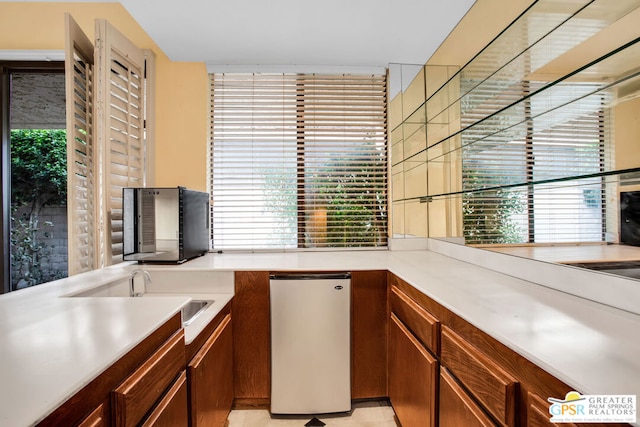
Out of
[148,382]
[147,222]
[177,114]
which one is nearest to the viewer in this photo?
[148,382]

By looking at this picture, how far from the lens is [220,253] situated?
227 cm

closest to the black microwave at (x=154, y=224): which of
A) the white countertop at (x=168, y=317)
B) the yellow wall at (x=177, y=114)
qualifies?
the white countertop at (x=168, y=317)

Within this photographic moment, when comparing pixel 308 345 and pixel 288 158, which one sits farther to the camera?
pixel 288 158

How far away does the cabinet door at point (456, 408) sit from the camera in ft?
2.65

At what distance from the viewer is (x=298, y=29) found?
1.84 metres

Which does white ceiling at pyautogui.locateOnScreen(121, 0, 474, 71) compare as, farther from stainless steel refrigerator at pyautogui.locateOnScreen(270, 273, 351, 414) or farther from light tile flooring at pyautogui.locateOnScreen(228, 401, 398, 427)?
light tile flooring at pyautogui.locateOnScreen(228, 401, 398, 427)

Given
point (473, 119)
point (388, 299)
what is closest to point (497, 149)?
point (473, 119)

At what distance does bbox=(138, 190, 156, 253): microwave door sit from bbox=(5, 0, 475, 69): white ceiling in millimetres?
1115

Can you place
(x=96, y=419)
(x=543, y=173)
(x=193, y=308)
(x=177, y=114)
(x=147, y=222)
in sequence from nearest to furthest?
(x=96, y=419)
(x=543, y=173)
(x=193, y=308)
(x=147, y=222)
(x=177, y=114)

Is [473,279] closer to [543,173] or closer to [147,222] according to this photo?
[543,173]

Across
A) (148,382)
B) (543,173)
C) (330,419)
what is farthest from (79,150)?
(543,173)

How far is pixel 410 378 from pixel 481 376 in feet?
1.92

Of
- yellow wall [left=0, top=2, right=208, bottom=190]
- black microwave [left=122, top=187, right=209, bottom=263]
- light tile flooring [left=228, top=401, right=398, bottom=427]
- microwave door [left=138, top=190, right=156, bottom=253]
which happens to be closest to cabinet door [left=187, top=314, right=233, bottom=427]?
light tile flooring [left=228, top=401, right=398, bottom=427]

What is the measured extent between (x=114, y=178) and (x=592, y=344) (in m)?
2.37
